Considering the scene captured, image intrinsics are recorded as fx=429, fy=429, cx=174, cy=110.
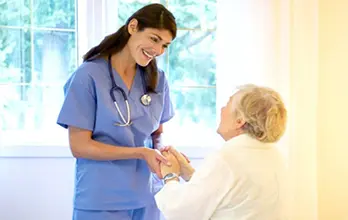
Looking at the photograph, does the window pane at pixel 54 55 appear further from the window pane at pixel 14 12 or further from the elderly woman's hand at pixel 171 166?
the elderly woman's hand at pixel 171 166

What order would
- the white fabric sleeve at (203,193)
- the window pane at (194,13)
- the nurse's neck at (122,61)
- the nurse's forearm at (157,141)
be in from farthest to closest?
the window pane at (194,13) → the nurse's forearm at (157,141) → the nurse's neck at (122,61) → the white fabric sleeve at (203,193)

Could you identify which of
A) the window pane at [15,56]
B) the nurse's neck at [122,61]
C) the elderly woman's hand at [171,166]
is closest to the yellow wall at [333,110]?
the elderly woman's hand at [171,166]

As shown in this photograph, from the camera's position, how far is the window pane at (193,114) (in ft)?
8.24

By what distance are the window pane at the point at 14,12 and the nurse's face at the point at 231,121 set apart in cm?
144

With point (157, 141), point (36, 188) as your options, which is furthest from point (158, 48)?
point (36, 188)

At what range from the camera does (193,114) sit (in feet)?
8.30

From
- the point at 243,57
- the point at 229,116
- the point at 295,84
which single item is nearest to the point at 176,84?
the point at 243,57

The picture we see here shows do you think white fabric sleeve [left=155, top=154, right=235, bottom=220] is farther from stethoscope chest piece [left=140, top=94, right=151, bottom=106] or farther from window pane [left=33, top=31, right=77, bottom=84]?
window pane [left=33, top=31, right=77, bottom=84]

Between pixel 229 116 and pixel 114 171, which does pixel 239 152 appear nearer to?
pixel 229 116

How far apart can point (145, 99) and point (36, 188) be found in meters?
0.92

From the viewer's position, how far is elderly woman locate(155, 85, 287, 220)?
1.29m

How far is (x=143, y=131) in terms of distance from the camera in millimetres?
1664

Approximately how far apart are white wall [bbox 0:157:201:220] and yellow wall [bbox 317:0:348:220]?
1.30m

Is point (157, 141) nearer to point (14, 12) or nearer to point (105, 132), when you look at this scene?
point (105, 132)
